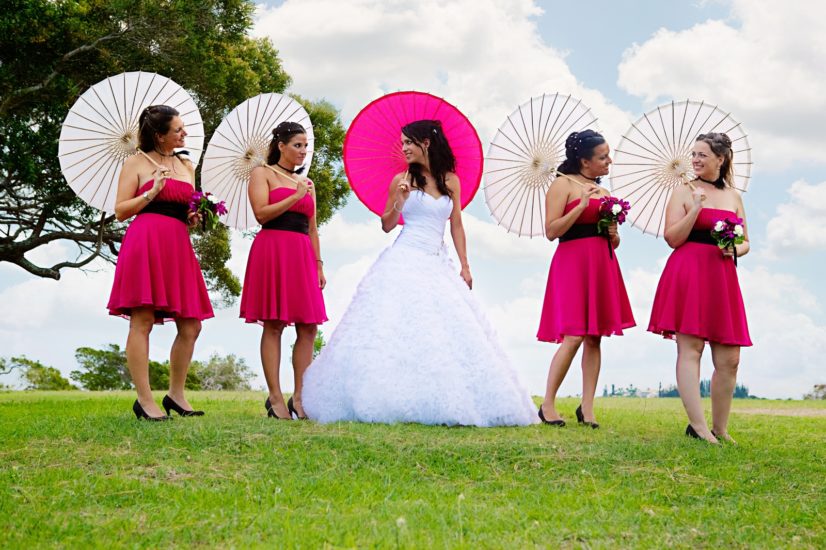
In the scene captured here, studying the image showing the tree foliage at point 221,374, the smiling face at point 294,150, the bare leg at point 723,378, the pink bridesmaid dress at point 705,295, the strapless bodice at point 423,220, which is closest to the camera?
the pink bridesmaid dress at point 705,295

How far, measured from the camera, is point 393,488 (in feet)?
16.5

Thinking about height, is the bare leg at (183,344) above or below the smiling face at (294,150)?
below

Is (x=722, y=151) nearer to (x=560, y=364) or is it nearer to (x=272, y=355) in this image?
(x=560, y=364)

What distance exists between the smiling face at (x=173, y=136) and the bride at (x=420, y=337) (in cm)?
196

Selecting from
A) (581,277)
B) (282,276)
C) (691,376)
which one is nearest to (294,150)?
(282,276)

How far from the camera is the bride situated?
706 centimetres

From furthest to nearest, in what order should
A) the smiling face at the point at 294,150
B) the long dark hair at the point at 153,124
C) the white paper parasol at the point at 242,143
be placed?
the white paper parasol at the point at 242,143
the smiling face at the point at 294,150
the long dark hair at the point at 153,124

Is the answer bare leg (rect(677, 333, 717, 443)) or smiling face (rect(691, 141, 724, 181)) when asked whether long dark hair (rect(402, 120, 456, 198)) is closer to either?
smiling face (rect(691, 141, 724, 181))

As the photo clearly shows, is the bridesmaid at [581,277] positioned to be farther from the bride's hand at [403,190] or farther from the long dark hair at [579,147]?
the bride's hand at [403,190]

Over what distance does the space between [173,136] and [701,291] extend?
187 inches

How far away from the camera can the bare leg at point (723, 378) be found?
22.9 ft

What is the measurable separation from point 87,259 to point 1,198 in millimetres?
2093

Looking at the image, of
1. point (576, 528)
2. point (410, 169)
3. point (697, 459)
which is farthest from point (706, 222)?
point (576, 528)

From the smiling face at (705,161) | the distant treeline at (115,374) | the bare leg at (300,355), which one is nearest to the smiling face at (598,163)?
the smiling face at (705,161)
